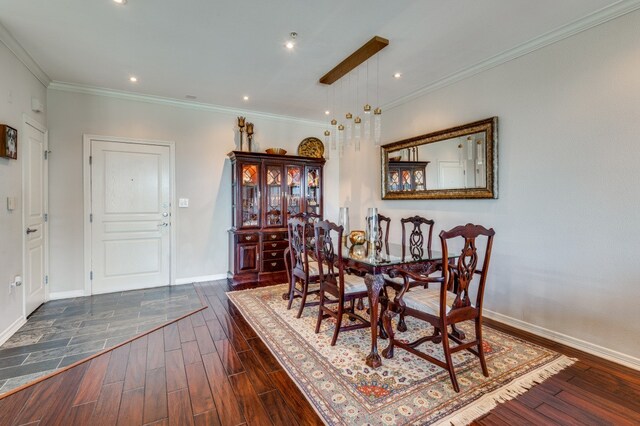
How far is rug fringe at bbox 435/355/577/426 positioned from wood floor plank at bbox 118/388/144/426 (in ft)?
5.60

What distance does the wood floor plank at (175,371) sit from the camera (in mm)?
2051

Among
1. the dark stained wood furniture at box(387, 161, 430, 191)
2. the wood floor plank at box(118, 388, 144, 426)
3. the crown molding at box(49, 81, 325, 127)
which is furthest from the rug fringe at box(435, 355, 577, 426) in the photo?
the crown molding at box(49, 81, 325, 127)

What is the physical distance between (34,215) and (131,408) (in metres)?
2.86

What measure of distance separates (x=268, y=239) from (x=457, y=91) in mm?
3265

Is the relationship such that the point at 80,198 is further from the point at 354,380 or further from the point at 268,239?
the point at 354,380

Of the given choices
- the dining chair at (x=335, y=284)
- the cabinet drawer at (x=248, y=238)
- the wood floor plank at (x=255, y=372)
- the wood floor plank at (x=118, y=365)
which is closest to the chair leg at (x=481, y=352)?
the dining chair at (x=335, y=284)

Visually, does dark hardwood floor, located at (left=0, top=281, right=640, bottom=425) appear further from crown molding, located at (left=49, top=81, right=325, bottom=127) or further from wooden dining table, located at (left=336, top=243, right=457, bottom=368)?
crown molding, located at (left=49, top=81, right=325, bottom=127)

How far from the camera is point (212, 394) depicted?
1.95 meters

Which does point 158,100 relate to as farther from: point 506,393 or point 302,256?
point 506,393

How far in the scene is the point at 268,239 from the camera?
475 centimetres

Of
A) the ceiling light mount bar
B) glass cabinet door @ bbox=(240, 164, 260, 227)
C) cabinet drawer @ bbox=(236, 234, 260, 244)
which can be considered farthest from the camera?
glass cabinet door @ bbox=(240, 164, 260, 227)

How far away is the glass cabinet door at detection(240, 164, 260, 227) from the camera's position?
185 inches

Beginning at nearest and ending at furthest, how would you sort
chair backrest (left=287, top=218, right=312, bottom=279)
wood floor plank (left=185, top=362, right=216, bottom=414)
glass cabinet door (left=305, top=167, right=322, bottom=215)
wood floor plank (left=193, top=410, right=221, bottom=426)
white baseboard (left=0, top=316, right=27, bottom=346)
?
wood floor plank (left=193, top=410, right=221, bottom=426) → wood floor plank (left=185, top=362, right=216, bottom=414) → white baseboard (left=0, top=316, right=27, bottom=346) → chair backrest (left=287, top=218, right=312, bottom=279) → glass cabinet door (left=305, top=167, right=322, bottom=215)

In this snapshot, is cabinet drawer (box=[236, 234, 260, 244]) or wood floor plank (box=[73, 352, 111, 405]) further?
cabinet drawer (box=[236, 234, 260, 244])
